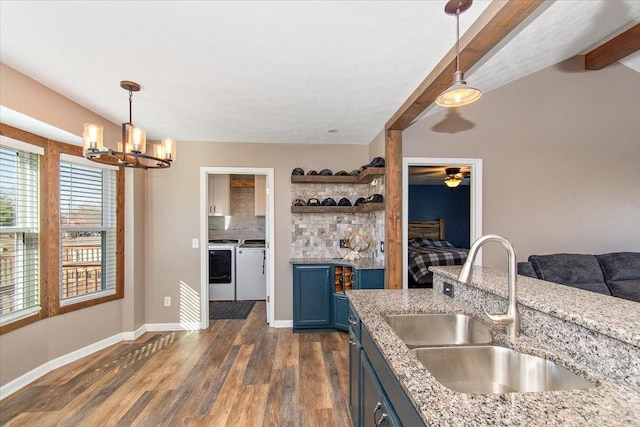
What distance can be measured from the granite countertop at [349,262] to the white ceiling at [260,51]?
1.57 m

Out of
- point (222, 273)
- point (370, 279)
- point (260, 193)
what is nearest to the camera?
point (370, 279)

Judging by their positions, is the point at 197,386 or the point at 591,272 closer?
the point at 197,386

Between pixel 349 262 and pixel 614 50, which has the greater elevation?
pixel 614 50

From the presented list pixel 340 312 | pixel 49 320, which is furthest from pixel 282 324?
pixel 49 320

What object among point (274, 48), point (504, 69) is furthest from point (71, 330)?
point (504, 69)

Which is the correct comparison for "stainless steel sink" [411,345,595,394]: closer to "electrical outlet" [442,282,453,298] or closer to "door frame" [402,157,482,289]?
"electrical outlet" [442,282,453,298]

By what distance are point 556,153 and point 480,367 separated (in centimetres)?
336

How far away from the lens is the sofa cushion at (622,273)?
9.95 ft

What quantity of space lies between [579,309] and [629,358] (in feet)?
0.74

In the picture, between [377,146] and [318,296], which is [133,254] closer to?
[318,296]

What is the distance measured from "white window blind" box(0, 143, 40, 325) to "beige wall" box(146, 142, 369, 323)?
3.88ft

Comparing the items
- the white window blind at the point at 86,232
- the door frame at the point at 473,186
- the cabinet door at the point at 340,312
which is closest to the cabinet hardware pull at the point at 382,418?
the door frame at the point at 473,186

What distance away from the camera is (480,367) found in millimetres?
1286

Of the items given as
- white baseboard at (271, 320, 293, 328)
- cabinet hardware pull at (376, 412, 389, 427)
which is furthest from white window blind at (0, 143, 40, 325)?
cabinet hardware pull at (376, 412, 389, 427)
